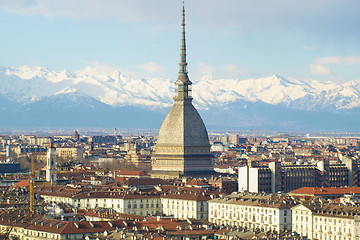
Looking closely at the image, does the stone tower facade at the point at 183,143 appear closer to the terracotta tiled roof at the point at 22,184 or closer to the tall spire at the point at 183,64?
the tall spire at the point at 183,64

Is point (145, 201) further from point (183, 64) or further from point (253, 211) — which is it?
point (183, 64)

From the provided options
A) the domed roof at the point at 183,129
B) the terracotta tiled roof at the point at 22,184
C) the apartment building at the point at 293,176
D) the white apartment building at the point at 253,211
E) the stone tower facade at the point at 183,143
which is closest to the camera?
the white apartment building at the point at 253,211

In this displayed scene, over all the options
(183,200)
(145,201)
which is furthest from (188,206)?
(145,201)

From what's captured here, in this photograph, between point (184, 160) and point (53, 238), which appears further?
point (184, 160)

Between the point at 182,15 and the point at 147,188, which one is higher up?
the point at 182,15

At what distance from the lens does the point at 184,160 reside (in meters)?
172

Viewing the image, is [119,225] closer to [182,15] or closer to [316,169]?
[316,169]

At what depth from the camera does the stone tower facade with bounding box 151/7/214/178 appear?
17175 cm

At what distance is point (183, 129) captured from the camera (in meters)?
174

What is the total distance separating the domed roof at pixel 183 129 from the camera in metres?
174

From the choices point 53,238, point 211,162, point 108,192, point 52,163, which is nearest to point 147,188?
point 108,192

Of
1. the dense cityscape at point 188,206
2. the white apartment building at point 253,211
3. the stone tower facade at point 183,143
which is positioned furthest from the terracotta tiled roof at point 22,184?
the white apartment building at point 253,211

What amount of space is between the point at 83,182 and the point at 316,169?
32946 millimetres

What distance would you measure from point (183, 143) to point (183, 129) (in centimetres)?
256
